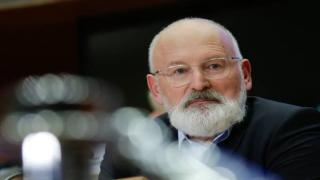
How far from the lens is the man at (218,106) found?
2.77 feet

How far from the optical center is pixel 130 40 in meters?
1.28

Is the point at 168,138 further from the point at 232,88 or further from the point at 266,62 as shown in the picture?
the point at 266,62

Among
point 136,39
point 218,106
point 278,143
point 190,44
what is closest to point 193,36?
point 190,44

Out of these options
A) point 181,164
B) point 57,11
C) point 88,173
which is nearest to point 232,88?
point 181,164

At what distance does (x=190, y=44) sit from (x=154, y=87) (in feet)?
0.50

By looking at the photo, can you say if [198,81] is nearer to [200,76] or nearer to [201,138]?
[200,76]

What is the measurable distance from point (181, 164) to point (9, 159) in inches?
12.5

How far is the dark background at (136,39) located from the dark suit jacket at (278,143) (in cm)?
17

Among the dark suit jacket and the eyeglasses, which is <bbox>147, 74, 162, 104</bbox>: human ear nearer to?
the eyeglasses

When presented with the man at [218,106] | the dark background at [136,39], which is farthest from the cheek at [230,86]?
the dark background at [136,39]

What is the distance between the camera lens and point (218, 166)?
2.69 ft

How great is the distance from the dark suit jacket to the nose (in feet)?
0.33

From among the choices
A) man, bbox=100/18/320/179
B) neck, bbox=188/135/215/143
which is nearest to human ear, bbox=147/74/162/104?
man, bbox=100/18/320/179

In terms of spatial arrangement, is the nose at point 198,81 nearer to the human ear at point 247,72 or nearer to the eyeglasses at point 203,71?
the eyeglasses at point 203,71
